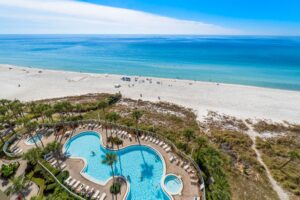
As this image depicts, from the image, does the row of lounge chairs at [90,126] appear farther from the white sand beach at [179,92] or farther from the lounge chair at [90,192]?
the white sand beach at [179,92]

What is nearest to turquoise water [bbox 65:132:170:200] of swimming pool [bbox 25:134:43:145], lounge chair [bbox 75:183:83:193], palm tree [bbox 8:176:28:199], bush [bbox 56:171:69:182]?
lounge chair [bbox 75:183:83:193]

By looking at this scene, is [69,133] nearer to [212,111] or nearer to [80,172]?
[80,172]

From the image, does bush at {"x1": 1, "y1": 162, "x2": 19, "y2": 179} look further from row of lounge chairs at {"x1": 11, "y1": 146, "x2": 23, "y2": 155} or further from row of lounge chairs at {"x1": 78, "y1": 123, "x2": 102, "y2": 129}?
row of lounge chairs at {"x1": 78, "y1": 123, "x2": 102, "y2": 129}

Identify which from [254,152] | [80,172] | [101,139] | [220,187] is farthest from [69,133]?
[254,152]

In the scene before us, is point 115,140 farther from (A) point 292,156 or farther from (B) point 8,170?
(A) point 292,156

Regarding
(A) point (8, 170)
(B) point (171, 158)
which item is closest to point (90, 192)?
(B) point (171, 158)
